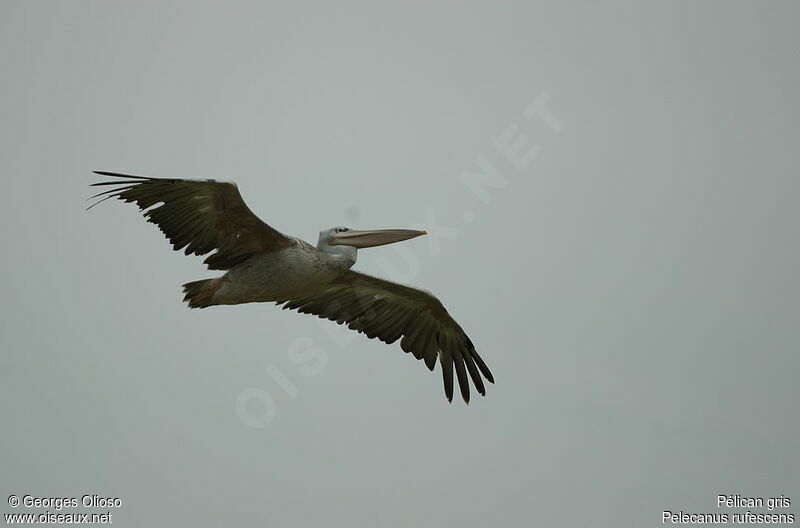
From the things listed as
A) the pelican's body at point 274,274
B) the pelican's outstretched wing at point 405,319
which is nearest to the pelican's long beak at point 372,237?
the pelican's body at point 274,274

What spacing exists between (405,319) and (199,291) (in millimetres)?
3402

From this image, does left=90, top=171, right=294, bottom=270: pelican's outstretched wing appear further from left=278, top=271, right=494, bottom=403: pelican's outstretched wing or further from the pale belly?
left=278, top=271, right=494, bottom=403: pelican's outstretched wing

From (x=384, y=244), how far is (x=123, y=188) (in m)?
3.52

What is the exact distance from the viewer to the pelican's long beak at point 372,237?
13.7 metres

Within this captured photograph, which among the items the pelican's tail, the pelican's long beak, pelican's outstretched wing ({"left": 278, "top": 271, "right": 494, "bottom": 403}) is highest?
the pelican's long beak

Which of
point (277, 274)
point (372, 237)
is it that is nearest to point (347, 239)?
point (372, 237)

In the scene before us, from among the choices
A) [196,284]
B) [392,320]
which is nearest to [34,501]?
[196,284]

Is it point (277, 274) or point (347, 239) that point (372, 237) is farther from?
point (277, 274)

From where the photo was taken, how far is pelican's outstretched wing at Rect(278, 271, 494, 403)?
15.0 m

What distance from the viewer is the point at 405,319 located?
50.9ft

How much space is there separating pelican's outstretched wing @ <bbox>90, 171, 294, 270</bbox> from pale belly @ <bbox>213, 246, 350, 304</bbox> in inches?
5.5

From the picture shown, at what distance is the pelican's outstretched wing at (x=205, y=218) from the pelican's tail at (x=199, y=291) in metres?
0.24

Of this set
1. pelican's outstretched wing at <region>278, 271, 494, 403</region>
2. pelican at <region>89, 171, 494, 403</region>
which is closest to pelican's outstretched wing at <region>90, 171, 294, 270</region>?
pelican at <region>89, 171, 494, 403</region>

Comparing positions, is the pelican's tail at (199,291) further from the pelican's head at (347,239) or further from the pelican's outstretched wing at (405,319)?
the pelican's outstretched wing at (405,319)
